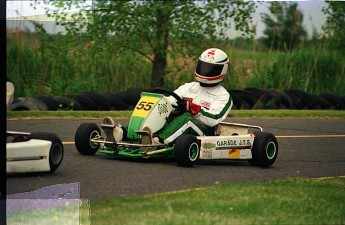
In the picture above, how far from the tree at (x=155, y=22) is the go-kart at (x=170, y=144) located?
896mm

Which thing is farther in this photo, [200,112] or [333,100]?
→ [200,112]

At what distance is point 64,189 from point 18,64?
2.31ft

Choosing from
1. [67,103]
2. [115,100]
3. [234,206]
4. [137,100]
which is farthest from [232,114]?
[234,206]

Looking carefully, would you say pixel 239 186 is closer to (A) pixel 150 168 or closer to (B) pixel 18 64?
(A) pixel 150 168

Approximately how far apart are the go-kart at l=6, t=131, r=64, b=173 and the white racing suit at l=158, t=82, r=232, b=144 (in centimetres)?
213

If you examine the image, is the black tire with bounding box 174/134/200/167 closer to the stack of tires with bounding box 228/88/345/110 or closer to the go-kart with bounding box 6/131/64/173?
the stack of tires with bounding box 228/88/345/110

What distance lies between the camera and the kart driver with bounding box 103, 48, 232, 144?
807cm

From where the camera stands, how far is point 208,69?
810 cm

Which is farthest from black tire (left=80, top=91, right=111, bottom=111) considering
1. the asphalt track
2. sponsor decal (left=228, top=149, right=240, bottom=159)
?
A: sponsor decal (left=228, top=149, right=240, bottom=159)

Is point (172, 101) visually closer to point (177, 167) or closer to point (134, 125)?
point (134, 125)

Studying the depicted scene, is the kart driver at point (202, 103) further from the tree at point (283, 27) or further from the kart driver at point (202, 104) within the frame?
the tree at point (283, 27)

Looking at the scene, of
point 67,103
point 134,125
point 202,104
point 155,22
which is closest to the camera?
point 155,22

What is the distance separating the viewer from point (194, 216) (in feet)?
18.9

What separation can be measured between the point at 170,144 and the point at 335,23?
5.47 ft
